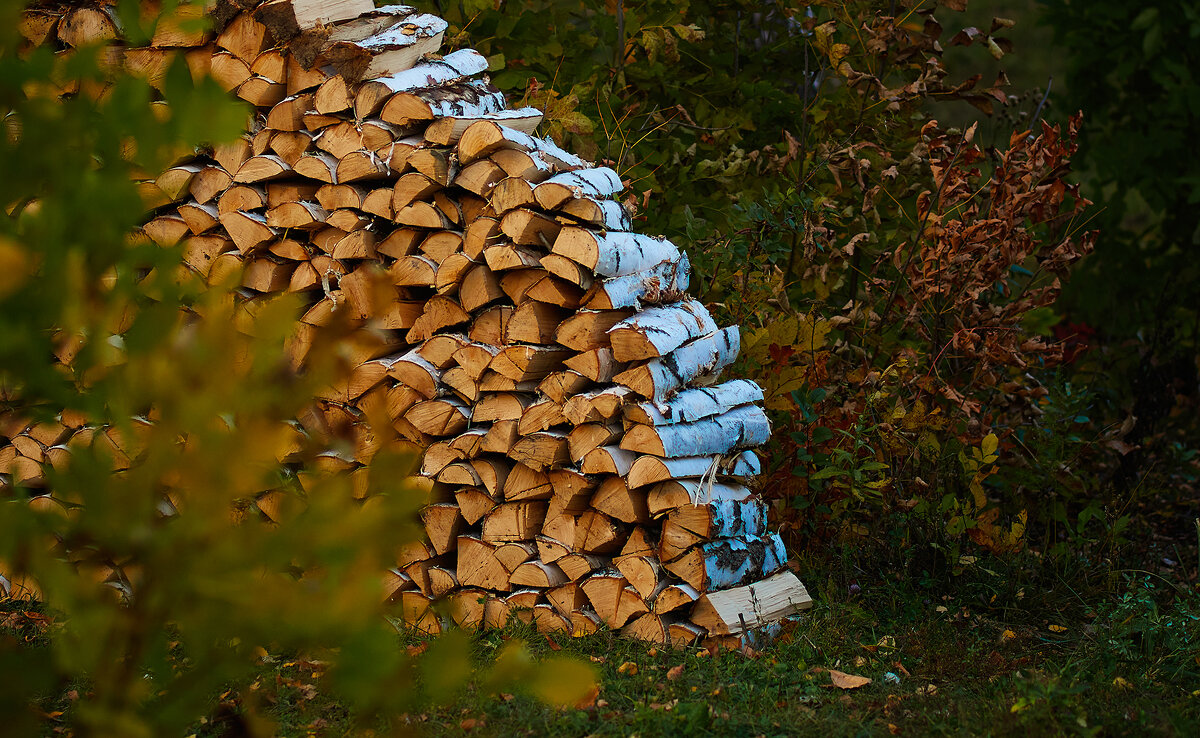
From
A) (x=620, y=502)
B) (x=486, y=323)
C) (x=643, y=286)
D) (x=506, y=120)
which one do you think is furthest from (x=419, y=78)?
(x=620, y=502)

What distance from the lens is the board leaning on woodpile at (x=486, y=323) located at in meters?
2.33

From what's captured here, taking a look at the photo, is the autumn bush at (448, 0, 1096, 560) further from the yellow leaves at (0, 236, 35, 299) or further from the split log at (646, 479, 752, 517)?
the yellow leaves at (0, 236, 35, 299)

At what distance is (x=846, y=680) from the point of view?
2186mm

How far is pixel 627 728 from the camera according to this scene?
1946 mm

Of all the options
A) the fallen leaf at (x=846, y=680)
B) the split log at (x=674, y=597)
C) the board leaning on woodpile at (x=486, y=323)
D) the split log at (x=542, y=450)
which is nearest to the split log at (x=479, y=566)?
the board leaning on woodpile at (x=486, y=323)

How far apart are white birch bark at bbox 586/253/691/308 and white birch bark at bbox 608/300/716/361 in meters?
0.04

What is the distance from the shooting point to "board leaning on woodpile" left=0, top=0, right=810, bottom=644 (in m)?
2.33

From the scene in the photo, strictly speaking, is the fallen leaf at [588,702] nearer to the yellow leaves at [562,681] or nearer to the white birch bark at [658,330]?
the white birch bark at [658,330]

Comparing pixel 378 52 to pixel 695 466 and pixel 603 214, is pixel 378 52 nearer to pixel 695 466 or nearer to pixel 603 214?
pixel 603 214

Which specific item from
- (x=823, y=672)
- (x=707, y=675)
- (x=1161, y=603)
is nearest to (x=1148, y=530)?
(x=1161, y=603)

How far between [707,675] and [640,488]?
0.45 m

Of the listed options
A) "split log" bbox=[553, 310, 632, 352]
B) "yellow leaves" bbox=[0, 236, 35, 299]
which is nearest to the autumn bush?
"split log" bbox=[553, 310, 632, 352]

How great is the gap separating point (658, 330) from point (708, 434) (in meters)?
0.28

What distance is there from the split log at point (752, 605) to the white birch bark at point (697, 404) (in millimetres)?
422
